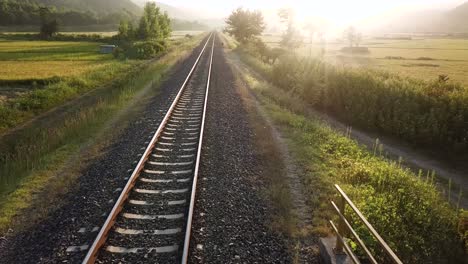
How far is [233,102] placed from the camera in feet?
56.5

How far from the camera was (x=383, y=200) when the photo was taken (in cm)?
763

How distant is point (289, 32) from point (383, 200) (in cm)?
5240

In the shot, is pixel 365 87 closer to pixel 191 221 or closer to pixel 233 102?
pixel 233 102

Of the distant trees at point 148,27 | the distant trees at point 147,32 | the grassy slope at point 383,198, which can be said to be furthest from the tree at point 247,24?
the grassy slope at point 383,198

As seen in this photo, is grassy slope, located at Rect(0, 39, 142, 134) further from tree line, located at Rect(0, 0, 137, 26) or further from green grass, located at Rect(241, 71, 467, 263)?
tree line, located at Rect(0, 0, 137, 26)

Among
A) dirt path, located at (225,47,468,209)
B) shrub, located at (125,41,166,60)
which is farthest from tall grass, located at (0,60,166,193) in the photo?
shrub, located at (125,41,166,60)

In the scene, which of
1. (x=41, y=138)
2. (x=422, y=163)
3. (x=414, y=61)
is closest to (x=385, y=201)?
(x=422, y=163)

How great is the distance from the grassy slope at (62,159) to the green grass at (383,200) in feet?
18.6

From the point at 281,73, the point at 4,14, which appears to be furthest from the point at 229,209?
the point at 4,14

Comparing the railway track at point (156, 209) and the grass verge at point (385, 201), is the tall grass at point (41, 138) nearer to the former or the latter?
the railway track at point (156, 209)

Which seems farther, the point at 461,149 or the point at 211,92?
the point at 211,92

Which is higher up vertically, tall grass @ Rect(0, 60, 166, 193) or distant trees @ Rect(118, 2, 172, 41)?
distant trees @ Rect(118, 2, 172, 41)

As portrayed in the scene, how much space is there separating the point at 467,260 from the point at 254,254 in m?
4.16

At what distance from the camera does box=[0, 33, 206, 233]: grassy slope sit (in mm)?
7148
